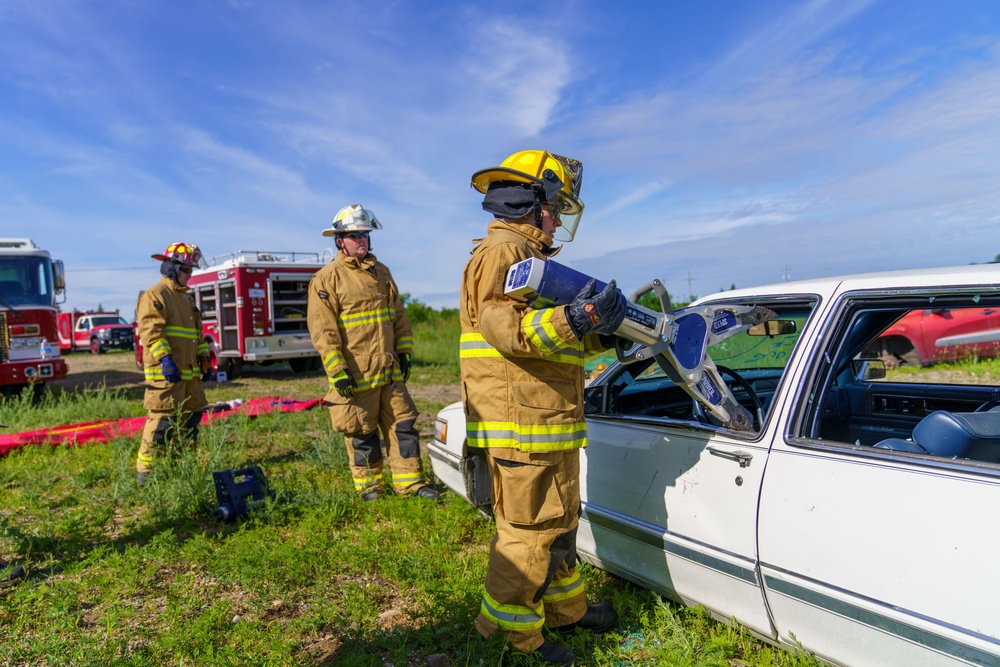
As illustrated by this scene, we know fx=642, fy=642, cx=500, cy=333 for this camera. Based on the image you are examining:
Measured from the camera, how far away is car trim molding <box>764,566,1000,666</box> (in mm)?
1653

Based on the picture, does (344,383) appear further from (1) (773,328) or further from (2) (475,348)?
(1) (773,328)

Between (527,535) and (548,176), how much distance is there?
1331 millimetres

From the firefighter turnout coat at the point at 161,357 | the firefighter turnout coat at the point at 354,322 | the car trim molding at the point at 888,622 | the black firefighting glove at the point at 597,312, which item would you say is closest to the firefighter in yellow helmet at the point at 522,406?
the black firefighting glove at the point at 597,312

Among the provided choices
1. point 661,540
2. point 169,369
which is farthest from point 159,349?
point 661,540

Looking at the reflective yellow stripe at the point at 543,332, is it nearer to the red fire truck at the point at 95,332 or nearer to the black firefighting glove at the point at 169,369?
the black firefighting glove at the point at 169,369

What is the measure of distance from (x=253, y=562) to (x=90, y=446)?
3.71m

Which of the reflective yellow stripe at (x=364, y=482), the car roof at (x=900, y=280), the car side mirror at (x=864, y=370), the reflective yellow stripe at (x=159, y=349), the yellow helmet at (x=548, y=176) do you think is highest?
the yellow helmet at (x=548, y=176)

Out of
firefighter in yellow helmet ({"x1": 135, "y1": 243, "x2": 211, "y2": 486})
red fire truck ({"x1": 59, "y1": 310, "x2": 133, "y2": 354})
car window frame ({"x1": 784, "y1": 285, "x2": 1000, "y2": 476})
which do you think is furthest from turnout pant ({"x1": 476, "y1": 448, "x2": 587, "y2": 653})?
red fire truck ({"x1": 59, "y1": 310, "x2": 133, "y2": 354})

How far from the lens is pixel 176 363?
5035 millimetres

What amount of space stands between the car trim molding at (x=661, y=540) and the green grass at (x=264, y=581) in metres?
0.30

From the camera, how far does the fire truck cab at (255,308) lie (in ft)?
39.4

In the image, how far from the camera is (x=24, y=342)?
8984mm

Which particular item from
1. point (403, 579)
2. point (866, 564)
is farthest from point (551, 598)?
point (866, 564)

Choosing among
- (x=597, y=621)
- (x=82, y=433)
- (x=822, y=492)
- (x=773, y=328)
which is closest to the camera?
→ (x=822, y=492)
